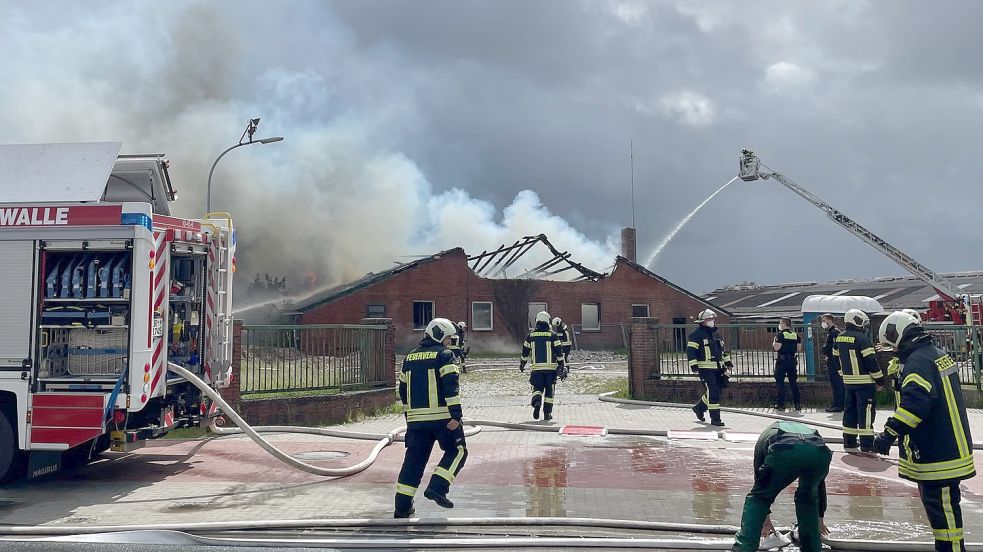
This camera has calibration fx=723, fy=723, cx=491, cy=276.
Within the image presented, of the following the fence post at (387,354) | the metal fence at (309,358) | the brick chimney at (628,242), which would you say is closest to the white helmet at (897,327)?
the metal fence at (309,358)

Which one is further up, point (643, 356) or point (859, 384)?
point (643, 356)

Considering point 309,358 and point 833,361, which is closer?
point 833,361

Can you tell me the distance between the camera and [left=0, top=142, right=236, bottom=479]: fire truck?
6484 millimetres

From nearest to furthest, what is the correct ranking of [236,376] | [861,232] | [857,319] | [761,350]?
[857,319]
[236,376]
[761,350]
[861,232]

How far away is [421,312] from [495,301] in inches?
127

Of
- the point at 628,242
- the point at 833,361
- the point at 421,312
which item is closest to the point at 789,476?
the point at 833,361

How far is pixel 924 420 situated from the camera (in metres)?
4.29

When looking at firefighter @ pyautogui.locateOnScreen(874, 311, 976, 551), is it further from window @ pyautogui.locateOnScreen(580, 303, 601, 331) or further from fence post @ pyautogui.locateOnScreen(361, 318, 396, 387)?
window @ pyautogui.locateOnScreen(580, 303, 601, 331)

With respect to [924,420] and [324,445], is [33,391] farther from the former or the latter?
[924,420]

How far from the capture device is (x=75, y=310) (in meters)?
6.70

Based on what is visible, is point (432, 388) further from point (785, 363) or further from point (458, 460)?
point (785, 363)

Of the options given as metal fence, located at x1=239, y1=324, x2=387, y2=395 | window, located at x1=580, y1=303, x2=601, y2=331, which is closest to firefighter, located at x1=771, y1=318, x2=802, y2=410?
metal fence, located at x1=239, y1=324, x2=387, y2=395

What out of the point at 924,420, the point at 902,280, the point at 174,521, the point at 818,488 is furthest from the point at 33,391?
the point at 902,280

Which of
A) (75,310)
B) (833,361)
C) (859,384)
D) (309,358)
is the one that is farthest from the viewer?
(309,358)
